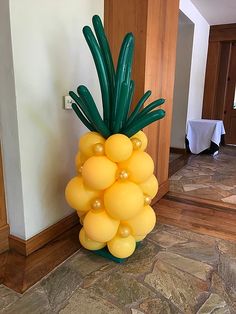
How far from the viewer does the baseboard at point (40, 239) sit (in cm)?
183

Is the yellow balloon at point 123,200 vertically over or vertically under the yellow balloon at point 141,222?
over

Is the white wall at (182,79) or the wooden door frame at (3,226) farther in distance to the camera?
the white wall at (182,79)

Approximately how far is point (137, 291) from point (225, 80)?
552 cm

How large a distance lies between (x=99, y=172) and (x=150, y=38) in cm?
135

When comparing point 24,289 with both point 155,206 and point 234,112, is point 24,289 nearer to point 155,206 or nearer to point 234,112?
point 155,206

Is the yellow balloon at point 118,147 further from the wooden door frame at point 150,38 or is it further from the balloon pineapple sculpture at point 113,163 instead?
the wooden door frame at point 150,38

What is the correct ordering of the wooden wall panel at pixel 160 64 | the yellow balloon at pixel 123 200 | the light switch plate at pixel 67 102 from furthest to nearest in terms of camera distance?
the wooden wall panel at pixel 160 64, the light switch plate at pixel 67 102, the yellow balloon at pixel 123 200

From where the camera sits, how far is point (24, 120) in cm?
168

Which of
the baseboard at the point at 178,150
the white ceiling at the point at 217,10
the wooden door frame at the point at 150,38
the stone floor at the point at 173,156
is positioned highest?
the white ceiling at the point at 217,10

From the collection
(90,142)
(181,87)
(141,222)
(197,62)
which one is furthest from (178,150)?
(90,142)

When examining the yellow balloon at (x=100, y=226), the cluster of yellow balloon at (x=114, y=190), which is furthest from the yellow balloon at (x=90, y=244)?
the yellow balloon at (x=100, y=226)

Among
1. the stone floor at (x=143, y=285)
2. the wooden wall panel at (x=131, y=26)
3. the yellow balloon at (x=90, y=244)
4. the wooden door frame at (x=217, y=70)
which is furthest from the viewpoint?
the wooden door frame at (x=217, y=70)

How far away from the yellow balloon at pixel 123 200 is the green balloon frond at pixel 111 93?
331mm

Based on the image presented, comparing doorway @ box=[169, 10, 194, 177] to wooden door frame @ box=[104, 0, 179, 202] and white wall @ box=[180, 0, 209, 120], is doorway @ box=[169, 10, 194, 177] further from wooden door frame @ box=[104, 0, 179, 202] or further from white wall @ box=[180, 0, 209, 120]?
wooden door frame @ box=[104, 0, 179, 202]
